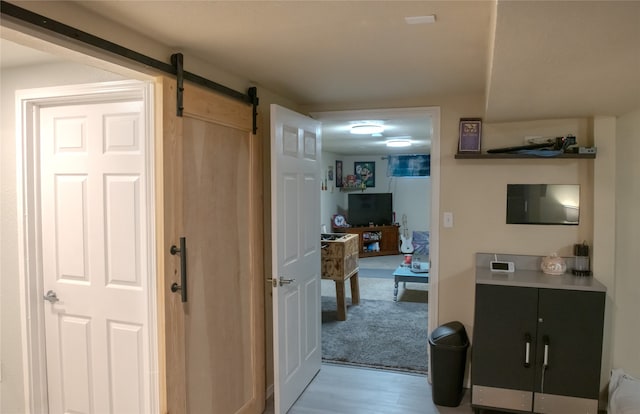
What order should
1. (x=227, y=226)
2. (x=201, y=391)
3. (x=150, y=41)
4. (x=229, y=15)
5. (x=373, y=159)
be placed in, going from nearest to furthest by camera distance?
1. (x=229, y=15)
2. (x=150, y=41)
3. (x=201, y=391)
4. (x=227, y=226)
5. (x=373, y=159)

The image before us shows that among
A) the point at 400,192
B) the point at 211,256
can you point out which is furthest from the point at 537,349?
the point at 400,192

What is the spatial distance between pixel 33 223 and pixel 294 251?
1501 mm

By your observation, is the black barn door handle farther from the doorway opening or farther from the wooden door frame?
the doorway opening

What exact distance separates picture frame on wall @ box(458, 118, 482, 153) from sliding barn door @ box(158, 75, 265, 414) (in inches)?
56.5

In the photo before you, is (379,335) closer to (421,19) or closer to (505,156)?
(505,156)

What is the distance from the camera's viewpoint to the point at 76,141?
230 centimetres

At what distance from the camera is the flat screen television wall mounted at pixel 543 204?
115 inches

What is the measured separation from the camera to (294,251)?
288 centimetres

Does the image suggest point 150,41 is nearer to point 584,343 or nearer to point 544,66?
point 544,66

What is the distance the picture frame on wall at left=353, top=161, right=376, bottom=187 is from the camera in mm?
9375

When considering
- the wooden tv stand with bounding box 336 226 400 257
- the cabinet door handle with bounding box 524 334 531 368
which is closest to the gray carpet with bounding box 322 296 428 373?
the cabinet door handle with bounding box 524 334 531 368

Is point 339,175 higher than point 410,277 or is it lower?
higher

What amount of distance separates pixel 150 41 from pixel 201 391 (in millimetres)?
1720

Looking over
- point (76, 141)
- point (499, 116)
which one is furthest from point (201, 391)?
point (499, 116)
